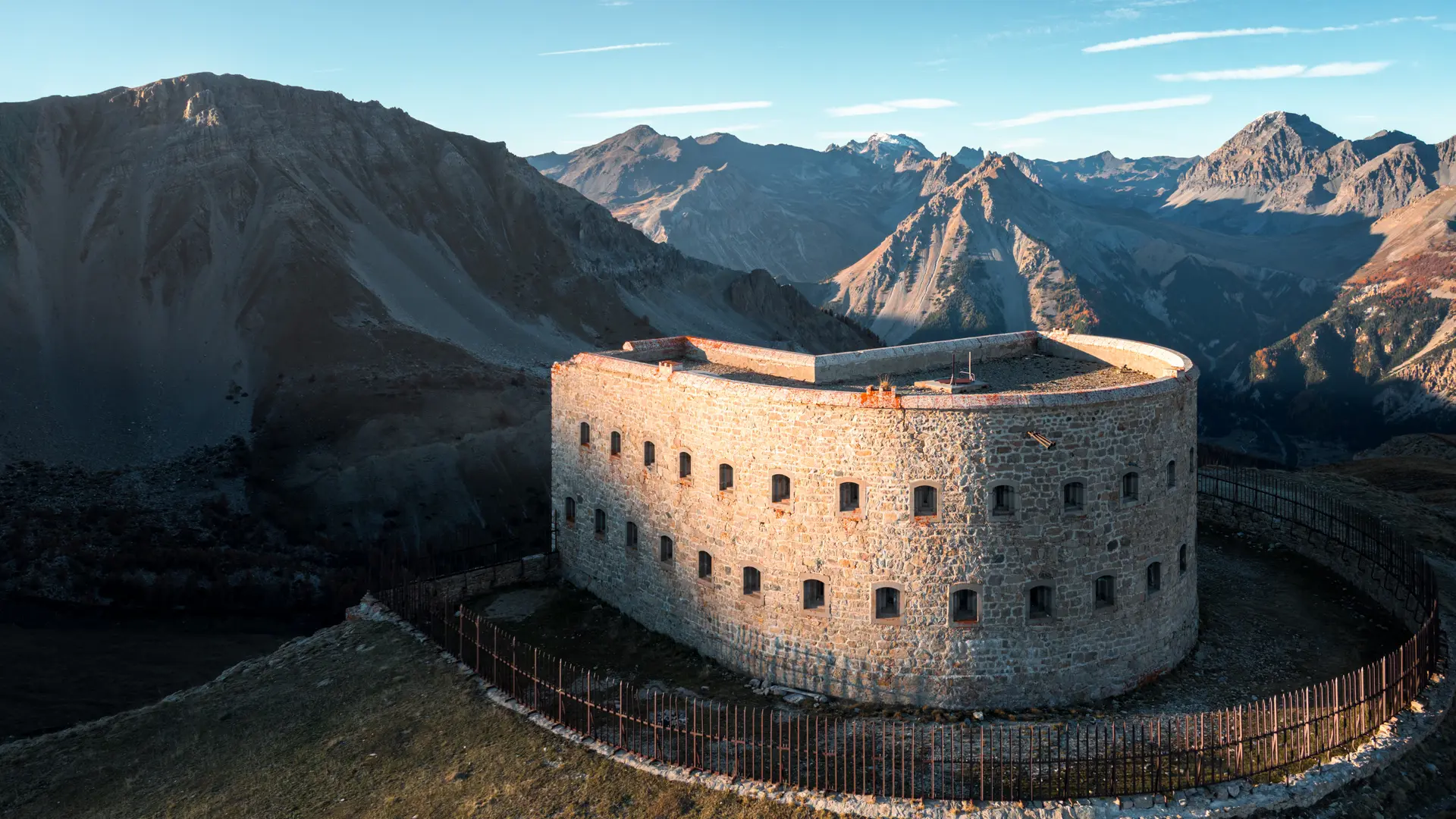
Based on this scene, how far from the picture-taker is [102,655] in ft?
137

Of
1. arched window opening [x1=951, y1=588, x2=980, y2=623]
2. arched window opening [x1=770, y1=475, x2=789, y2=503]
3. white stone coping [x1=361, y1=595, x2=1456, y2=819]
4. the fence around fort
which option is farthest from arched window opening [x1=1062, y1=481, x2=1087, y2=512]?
white stone coping [x1=361, y1=595, x2=1456, y2=819]

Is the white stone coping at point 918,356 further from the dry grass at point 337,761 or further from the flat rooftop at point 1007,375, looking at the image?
the dry grass at point 337,761

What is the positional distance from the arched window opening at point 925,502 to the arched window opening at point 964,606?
2134 mm

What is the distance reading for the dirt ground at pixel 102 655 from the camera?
3619 cm

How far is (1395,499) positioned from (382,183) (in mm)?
85746

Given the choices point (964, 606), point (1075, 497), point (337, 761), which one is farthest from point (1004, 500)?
point (337, 761)

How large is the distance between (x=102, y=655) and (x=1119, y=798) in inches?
1501

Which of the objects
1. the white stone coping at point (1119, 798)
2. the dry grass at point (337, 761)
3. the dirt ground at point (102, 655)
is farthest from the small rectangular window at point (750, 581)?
the dirt ground at point (102, 655)

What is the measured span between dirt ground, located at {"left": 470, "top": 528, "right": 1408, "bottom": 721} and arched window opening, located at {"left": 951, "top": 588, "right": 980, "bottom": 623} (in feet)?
7.90

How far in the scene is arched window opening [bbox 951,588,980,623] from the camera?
27.3 m

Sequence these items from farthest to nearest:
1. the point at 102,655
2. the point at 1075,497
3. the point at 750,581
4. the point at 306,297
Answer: the point at 306,297
the point at 102,655
the point at 750,581
the point at 1075,497

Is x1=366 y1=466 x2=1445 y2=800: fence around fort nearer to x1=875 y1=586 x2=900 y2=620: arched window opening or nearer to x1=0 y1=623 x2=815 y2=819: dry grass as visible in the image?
x1=0 y1=623 x2=815 y2=819: dry grass

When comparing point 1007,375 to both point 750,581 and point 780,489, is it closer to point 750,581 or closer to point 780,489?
point 780,489

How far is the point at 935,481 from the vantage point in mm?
26906
